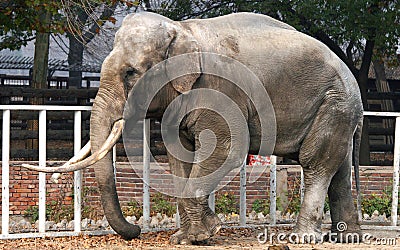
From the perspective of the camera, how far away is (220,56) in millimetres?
8344

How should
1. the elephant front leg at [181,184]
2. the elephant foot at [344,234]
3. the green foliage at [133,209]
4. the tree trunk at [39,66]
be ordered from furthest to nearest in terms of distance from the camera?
the tree trunk at [39,66], the green foliage at [133,209], the elephant foot at [344,234], the elephant front leg at [181,184]

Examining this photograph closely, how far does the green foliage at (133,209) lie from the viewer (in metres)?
11.2

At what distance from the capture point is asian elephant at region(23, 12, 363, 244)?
8039mm

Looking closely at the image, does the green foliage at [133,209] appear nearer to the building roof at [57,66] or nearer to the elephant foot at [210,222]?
the elephant foot at [210,222]

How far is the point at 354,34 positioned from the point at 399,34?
883 mm

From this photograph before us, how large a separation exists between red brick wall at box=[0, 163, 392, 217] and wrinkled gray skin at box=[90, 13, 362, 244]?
2.60 m

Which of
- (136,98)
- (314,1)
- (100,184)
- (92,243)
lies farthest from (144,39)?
(314,1)

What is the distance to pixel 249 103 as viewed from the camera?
854cm

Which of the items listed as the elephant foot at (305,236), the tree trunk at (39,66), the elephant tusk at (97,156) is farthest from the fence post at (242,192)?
the tree trunk at (39,66)

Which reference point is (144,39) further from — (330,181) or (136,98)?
(330,181)

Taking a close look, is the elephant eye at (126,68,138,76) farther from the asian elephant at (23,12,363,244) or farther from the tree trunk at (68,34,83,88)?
the tree trunk at (68,34,83,88)

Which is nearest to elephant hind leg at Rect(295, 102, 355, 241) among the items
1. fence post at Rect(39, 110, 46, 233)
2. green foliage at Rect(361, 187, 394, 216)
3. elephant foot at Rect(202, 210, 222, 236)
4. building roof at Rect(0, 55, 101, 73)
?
elephant foot at Rect(202, 210, 222, 236)

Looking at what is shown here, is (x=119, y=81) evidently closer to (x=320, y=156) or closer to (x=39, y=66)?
(x=320, y=156)

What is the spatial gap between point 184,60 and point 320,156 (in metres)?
1.81
